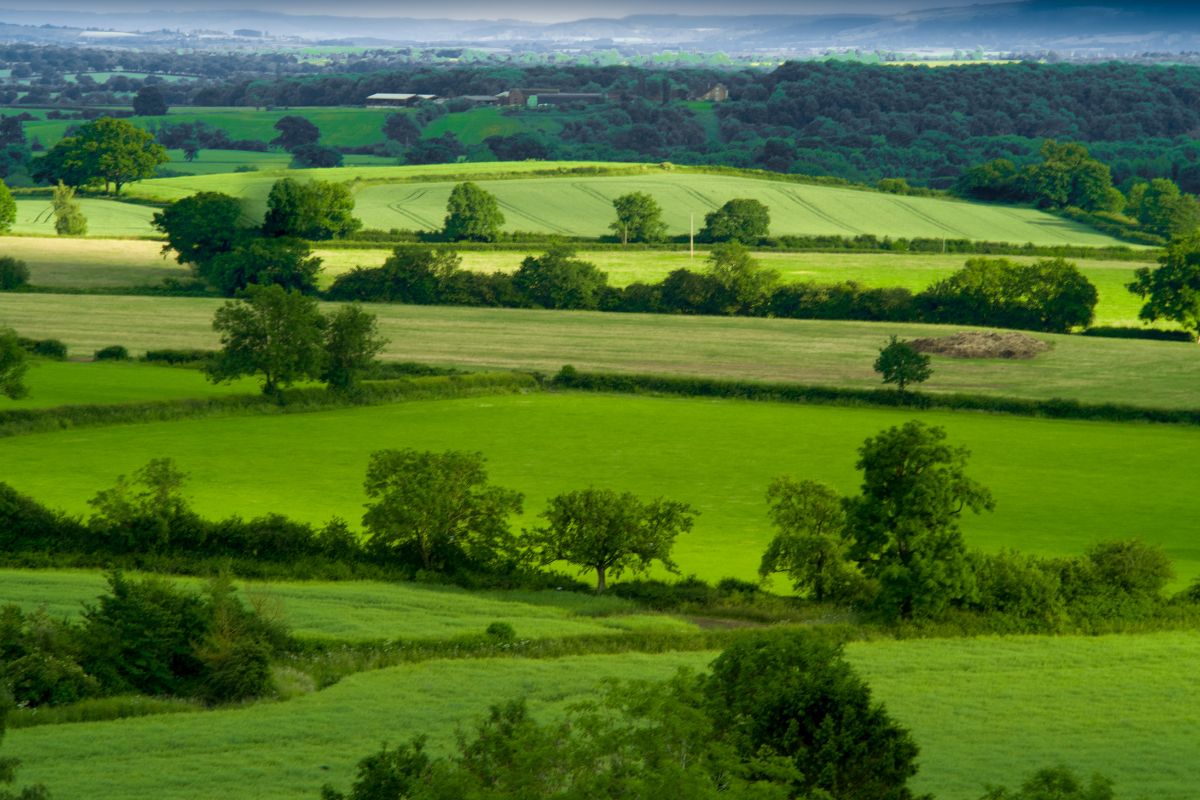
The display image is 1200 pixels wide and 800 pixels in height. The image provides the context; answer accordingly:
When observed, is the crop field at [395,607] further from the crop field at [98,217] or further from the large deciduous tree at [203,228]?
the crop field at [98,217]

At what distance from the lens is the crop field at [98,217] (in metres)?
119

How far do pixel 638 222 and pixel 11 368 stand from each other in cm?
6140

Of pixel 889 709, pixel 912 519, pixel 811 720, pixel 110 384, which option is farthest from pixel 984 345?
pixel 811 720

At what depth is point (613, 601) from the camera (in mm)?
41719

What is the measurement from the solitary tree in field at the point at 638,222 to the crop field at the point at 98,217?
32836 mm

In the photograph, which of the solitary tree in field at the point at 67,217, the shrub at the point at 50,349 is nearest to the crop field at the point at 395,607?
the shrub at the point at 50,349

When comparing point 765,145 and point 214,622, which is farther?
point 765,145

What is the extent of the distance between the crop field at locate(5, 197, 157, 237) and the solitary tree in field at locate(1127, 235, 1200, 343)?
67.3 meters

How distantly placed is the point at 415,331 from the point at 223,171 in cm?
8593

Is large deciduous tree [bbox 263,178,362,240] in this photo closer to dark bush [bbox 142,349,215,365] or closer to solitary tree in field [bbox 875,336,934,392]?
dark bush [bbox 142,349,215,365]

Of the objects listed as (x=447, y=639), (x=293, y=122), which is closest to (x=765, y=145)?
(x=293, y=122)

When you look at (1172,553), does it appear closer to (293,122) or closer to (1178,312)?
(1178,312)

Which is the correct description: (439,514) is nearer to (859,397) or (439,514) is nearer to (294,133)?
(859,397)

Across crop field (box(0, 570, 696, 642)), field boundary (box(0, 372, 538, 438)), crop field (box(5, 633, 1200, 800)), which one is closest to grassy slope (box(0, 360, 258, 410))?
field boundary (box(0, 372, 538, 438))
